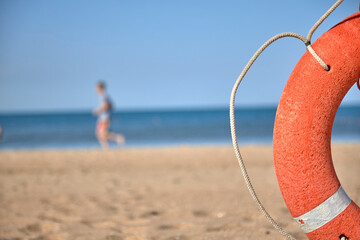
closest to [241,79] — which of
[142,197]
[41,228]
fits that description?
[41,228]

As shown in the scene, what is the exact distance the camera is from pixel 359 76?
1762 millimetres

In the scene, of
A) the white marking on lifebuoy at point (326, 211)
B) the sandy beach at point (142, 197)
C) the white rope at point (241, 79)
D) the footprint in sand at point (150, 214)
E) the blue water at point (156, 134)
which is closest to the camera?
the white marking on lifebuoy at point (326, 211)

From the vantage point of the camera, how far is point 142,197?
12.8 feet

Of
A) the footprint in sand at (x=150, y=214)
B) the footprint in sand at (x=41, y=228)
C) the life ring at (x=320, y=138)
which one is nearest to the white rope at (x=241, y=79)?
the life ring at (x=320, y=138)

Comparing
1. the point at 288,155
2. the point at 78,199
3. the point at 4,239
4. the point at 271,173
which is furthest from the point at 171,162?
the point at 288,155

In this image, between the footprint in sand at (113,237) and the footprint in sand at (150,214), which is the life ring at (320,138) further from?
the footprint in sand at (150,214)

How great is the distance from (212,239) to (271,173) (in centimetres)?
324

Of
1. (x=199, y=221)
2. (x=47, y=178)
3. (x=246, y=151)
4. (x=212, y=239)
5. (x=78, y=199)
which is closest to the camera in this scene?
(x=212, y=239)

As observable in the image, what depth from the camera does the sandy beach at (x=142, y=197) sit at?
103 inches

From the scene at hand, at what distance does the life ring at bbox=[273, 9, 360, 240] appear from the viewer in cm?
171

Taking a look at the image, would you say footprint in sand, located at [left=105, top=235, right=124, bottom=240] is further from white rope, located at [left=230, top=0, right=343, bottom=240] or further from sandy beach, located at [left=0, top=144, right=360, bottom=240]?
white rope, located at [left=230, top=0, right=343, bottom=240]

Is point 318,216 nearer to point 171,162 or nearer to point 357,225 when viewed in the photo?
point 357,225

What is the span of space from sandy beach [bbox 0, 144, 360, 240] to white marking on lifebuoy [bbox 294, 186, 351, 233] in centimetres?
63

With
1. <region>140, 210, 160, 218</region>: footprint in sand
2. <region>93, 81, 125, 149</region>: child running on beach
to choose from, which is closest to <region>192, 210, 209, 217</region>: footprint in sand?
<region>140, 210, 160, 218</region>: footprint in sand
